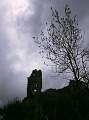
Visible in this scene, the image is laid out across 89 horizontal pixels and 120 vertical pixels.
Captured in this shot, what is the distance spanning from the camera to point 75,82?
1989 cm

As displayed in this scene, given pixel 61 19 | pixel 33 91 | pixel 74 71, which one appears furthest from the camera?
pixel 33 91

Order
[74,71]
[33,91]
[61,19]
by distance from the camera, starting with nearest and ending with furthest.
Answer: [74,71]
[61,19]
[33,91]

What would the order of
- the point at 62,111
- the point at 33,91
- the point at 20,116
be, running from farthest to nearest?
1. the point at 33,91
2. the point at 62,111
3. the point at 20,116

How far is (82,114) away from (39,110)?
7.68 feet

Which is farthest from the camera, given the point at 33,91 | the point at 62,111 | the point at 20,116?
the point at 33,91

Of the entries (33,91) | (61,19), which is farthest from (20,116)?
(33,91)

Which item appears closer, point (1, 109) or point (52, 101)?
point (1, 109)

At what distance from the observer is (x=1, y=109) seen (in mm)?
15633

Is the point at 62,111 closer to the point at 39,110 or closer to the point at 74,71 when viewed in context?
the point at 39,110

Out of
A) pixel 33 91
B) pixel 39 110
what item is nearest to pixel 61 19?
pixel 39 110

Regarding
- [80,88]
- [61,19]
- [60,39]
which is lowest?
[80,88]

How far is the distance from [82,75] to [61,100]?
3343 millimetres

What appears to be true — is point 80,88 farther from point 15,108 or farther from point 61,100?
point 15,108

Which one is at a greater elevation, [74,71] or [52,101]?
[74,71]
